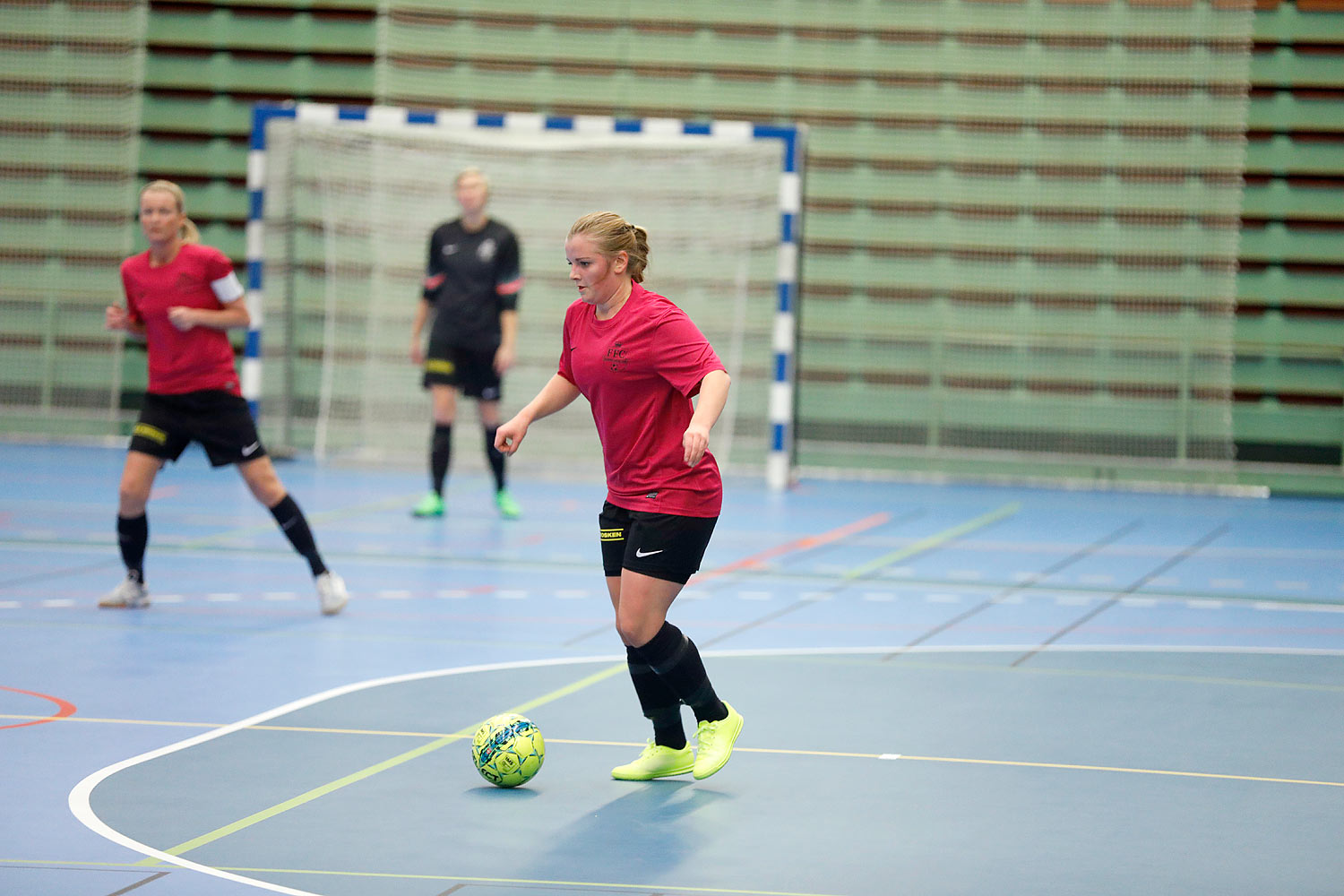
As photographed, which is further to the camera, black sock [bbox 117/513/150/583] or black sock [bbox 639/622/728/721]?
black sock [bbox 117/513/150/583]

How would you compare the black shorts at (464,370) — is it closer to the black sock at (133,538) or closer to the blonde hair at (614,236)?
the black sock at (133,538)

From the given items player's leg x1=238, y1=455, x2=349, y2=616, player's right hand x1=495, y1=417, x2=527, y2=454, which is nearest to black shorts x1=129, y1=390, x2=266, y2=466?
player's leg x1=238, y1=455, x2=349, y2=616

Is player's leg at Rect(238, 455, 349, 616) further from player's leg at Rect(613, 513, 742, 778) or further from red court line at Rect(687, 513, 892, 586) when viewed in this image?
player's leg at Rect(613, 513, 742, 778)

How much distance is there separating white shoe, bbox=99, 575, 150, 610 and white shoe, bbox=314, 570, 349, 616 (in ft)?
2.60

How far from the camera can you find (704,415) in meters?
4.34

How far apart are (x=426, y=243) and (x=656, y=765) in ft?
33.4

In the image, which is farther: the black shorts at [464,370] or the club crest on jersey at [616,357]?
the black shorts at [464,370]

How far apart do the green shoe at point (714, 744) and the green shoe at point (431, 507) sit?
602 cm

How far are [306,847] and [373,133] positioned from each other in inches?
427

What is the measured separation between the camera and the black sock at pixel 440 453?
10.6 meters

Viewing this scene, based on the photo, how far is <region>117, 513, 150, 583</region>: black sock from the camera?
7.18m

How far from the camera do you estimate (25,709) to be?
5379mm

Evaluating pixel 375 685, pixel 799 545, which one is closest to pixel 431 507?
pixel 799 545

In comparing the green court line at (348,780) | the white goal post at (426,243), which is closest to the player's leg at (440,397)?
the white goal post at (426,243)
